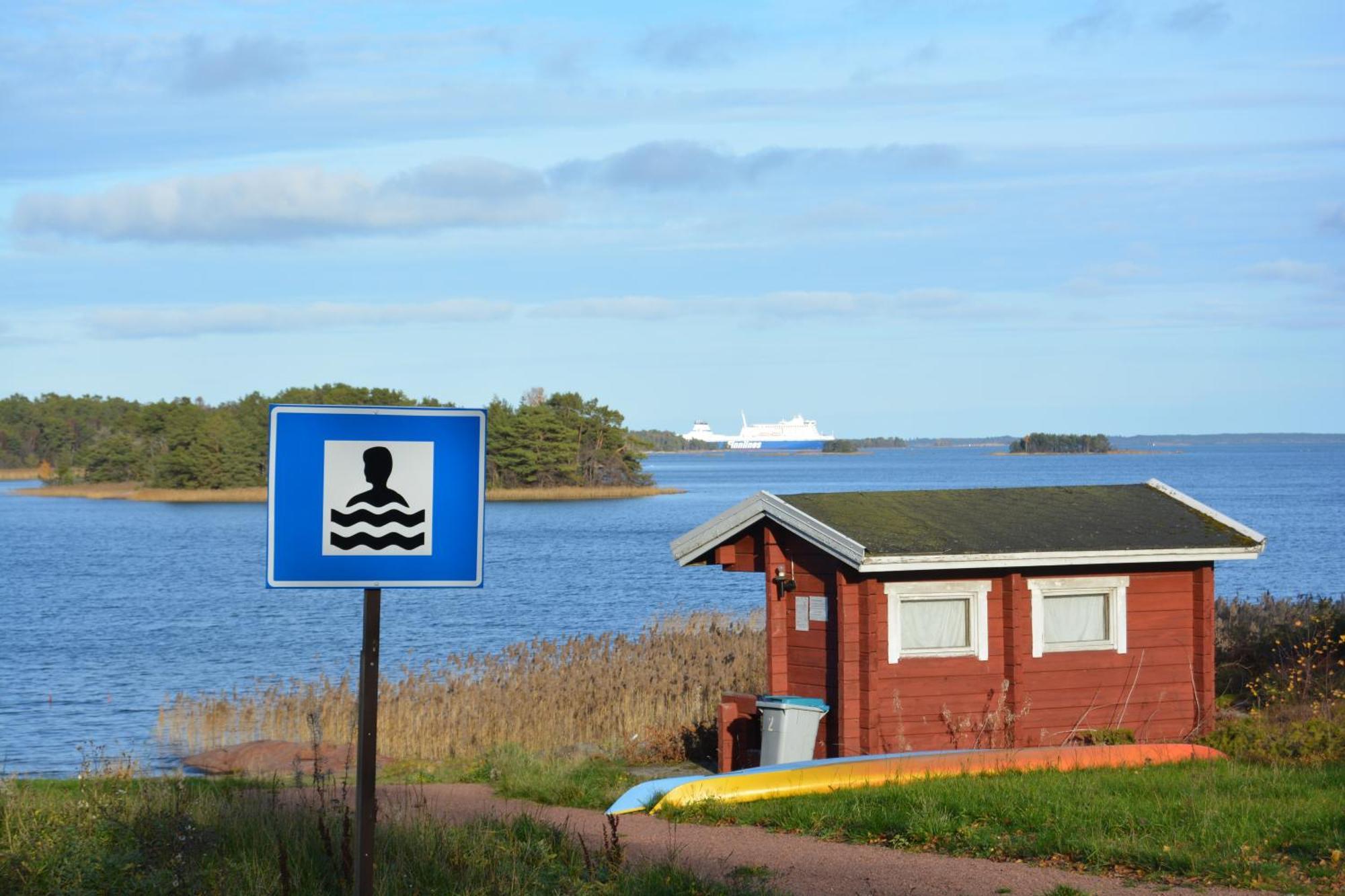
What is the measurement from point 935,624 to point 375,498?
37.9ft

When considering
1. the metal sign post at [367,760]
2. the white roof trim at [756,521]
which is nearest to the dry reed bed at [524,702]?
the white roof trim at [756,521]

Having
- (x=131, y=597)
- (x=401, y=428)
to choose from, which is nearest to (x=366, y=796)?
(x=401, y=428)

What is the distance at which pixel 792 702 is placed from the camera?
15.7 m

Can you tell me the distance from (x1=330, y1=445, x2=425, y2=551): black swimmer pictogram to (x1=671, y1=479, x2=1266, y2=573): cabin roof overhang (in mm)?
9967

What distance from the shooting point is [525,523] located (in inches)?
3760

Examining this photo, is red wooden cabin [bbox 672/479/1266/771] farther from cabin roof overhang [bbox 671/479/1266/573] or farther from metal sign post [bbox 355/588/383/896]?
metal sign post [bbox 355/588/383/896]

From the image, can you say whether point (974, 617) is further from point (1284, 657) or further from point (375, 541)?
point (375, 541)

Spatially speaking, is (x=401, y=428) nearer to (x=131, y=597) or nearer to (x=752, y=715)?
(x=752, y=715)

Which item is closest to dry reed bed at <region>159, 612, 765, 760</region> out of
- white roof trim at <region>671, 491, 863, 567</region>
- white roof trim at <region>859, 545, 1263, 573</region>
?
white roof trim at <region>671, 491, 863, 567</region>

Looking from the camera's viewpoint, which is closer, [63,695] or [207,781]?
[207,781]

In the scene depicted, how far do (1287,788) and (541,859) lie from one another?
6641mm

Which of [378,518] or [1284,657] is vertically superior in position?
[378,518]

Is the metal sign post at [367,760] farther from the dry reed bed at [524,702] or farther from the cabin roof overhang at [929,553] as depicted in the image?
the dry reed bed at [524,702]

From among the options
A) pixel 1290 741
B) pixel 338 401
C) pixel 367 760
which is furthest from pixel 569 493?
pixel 367 760
